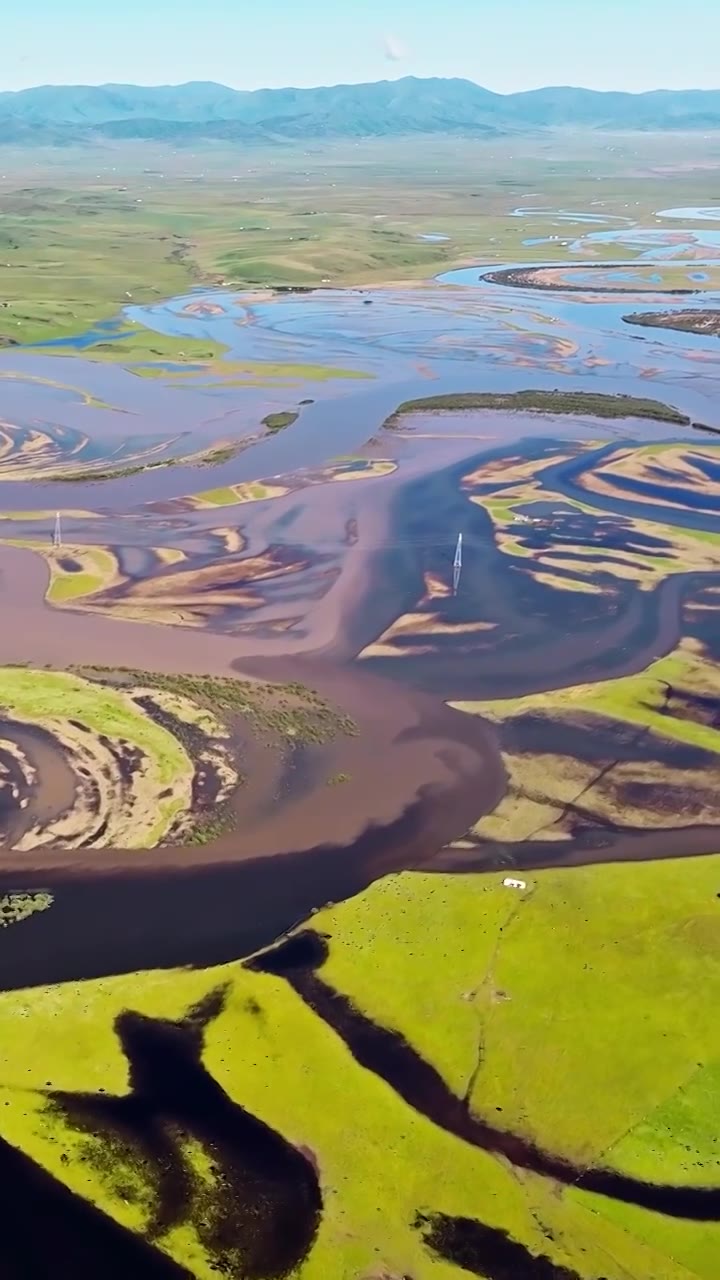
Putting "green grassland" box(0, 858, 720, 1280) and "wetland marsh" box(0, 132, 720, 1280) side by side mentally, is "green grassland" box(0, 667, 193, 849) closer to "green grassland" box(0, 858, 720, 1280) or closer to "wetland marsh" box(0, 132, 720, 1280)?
"wetland marsh" box(0, 132, 720, 1280)

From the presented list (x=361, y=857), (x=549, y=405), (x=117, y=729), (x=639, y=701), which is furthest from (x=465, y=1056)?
(x=549, y=405)

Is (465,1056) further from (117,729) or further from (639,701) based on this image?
(639,701)

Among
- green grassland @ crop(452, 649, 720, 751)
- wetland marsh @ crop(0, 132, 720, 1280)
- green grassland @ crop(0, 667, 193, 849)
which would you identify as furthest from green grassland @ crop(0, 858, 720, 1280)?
green grassland @ crop(452, 649, 720, 751)

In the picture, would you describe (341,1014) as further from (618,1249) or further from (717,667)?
(717,667)

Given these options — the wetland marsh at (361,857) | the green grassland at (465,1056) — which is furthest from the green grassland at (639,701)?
the green grassland at (465,1056)

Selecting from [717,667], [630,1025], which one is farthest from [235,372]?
[630,1025]

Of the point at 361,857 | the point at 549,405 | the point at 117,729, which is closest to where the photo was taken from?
the point at 361,857
